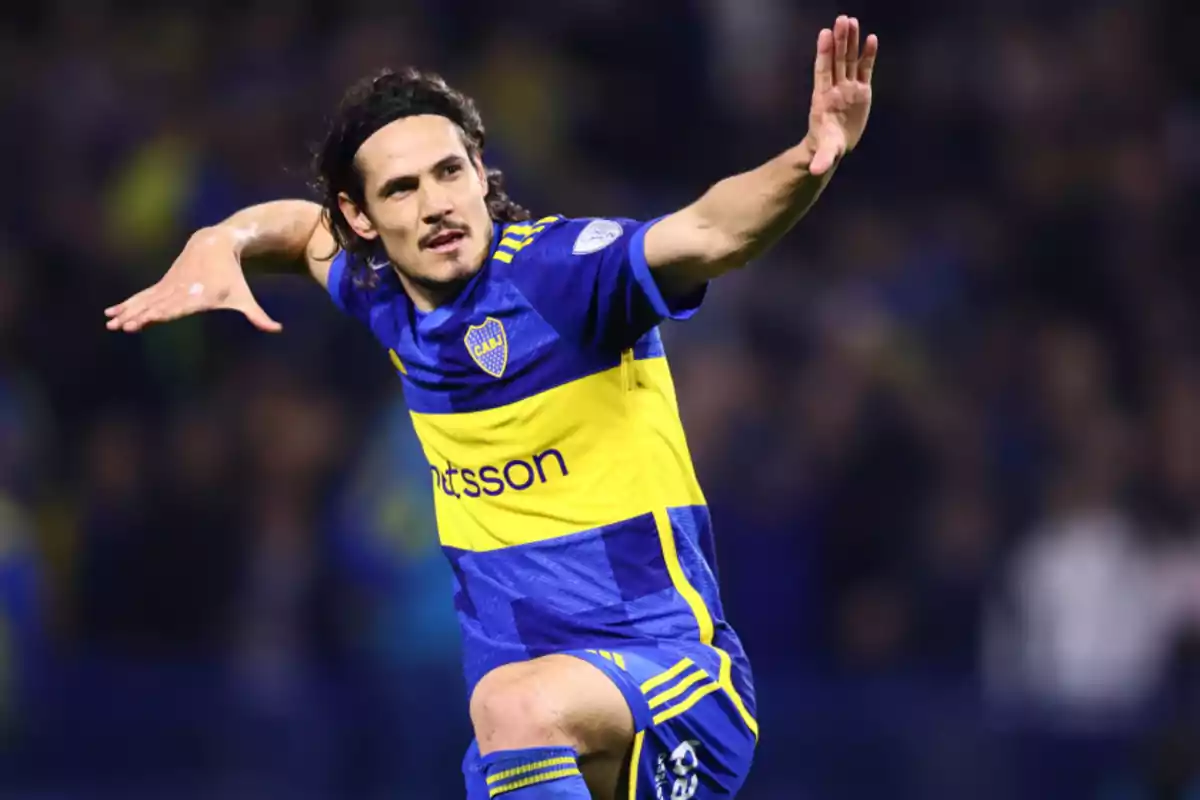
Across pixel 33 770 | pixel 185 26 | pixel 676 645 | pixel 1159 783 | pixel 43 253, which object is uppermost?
pixel 185 26

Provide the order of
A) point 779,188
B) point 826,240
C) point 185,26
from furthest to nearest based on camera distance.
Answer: point 185,26
point 826,240
point 779,188

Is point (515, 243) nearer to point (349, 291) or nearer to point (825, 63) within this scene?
point (349, 291)

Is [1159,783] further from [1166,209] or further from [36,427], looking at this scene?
[36,427]

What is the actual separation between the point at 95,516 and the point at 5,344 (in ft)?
2.84

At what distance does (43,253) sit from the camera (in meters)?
8.27

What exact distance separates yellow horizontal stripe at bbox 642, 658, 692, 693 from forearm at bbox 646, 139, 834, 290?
793 mm

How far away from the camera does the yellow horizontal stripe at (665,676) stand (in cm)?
370

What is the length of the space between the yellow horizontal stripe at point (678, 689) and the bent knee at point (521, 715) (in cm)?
23

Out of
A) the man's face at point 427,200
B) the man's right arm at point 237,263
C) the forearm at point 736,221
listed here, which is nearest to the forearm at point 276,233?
the man's right arm at point 237,263

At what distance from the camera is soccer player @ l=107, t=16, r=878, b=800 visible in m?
3.59

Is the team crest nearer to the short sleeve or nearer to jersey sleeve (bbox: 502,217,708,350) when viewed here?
jersey sleeve (bbox: 502,217,708,350)

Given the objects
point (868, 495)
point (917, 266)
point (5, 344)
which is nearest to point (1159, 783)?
point (868, 495)

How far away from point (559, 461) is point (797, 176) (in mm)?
874

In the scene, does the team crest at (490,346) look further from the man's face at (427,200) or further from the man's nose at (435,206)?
the man's nose at (435,206)
